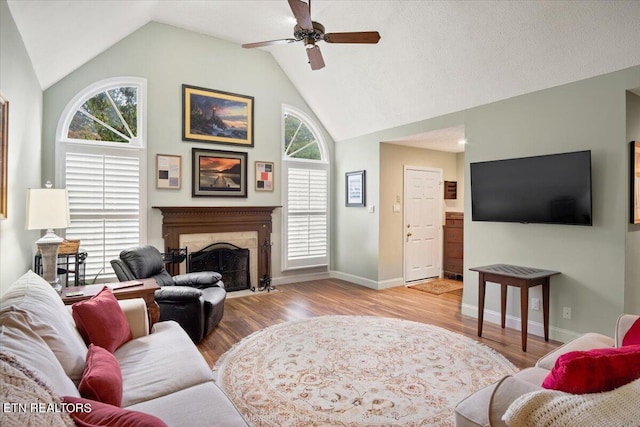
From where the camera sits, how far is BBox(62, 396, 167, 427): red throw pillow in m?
1.07

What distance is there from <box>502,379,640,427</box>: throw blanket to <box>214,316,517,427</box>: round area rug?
1322 mm

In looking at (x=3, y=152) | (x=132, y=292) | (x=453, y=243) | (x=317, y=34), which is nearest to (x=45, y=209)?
(x=3, y=152)

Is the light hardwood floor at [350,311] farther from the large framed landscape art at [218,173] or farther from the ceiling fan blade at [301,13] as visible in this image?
the ceiling fan blade at [301,13]

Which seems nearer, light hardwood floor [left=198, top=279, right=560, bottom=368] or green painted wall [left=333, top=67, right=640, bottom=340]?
green painted wall [left=333, top=67, right=640, bottom=340]

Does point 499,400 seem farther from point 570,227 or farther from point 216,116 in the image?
point 216,116

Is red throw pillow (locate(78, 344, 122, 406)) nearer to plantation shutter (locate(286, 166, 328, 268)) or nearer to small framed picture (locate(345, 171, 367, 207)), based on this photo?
plantation shutter (locate(286, 166, 328, 268))

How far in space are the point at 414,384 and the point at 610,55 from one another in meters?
3.34

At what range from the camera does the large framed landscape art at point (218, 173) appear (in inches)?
207

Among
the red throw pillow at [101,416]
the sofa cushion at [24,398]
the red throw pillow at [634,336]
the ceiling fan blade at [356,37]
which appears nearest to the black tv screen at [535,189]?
the red throw pillow at [634,336]

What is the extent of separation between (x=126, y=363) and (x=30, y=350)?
786mm

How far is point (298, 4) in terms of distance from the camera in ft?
9.08

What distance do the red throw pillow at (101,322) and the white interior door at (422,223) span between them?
485cm

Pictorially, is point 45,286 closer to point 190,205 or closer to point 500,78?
point 190,205

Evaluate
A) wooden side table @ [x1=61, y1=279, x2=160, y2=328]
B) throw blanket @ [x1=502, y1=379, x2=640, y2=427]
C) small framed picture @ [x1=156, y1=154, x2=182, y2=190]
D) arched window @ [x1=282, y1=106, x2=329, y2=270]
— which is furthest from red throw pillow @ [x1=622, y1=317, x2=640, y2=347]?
small framed picture @ [x1=156, y1=154, x2=182, y2=190]
